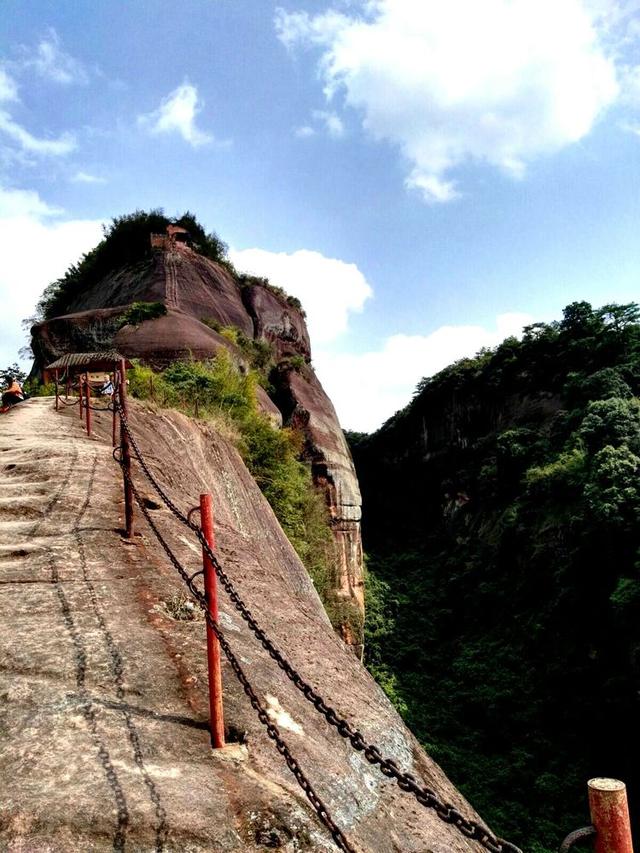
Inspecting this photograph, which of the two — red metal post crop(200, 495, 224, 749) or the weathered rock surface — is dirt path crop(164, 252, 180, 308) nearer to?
the weathered rock surface

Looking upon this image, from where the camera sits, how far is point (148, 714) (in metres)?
2.74

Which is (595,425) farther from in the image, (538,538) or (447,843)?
(447,843)

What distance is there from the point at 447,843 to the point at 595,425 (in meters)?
27.0

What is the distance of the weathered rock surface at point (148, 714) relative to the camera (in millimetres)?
2129

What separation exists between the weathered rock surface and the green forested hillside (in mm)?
16504


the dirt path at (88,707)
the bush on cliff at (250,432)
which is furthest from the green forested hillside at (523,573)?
the dirt path at (88,707)

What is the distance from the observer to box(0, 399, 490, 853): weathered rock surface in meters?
2.13

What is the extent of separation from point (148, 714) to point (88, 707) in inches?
10.1

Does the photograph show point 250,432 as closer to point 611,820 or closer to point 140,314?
point 140,314

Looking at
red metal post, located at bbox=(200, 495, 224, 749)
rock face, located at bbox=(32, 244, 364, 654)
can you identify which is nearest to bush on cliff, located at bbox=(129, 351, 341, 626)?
rock face, located at bbox=(32, 244, 364, 654)

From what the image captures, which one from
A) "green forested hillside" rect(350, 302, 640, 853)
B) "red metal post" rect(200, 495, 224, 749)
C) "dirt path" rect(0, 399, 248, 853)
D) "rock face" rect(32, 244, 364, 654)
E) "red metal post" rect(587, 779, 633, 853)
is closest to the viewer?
"red metal post" rect(587, 779, 633, 853)

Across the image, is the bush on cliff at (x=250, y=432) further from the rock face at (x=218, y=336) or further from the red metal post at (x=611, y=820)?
the red metal post at (x=611, y=820)

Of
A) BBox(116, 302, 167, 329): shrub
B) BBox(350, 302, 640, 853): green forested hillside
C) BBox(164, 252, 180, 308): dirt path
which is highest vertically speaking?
BBox(164, 252, 180, 308): dirt path

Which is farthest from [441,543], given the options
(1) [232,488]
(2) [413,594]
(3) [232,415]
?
(1) [232,488]
